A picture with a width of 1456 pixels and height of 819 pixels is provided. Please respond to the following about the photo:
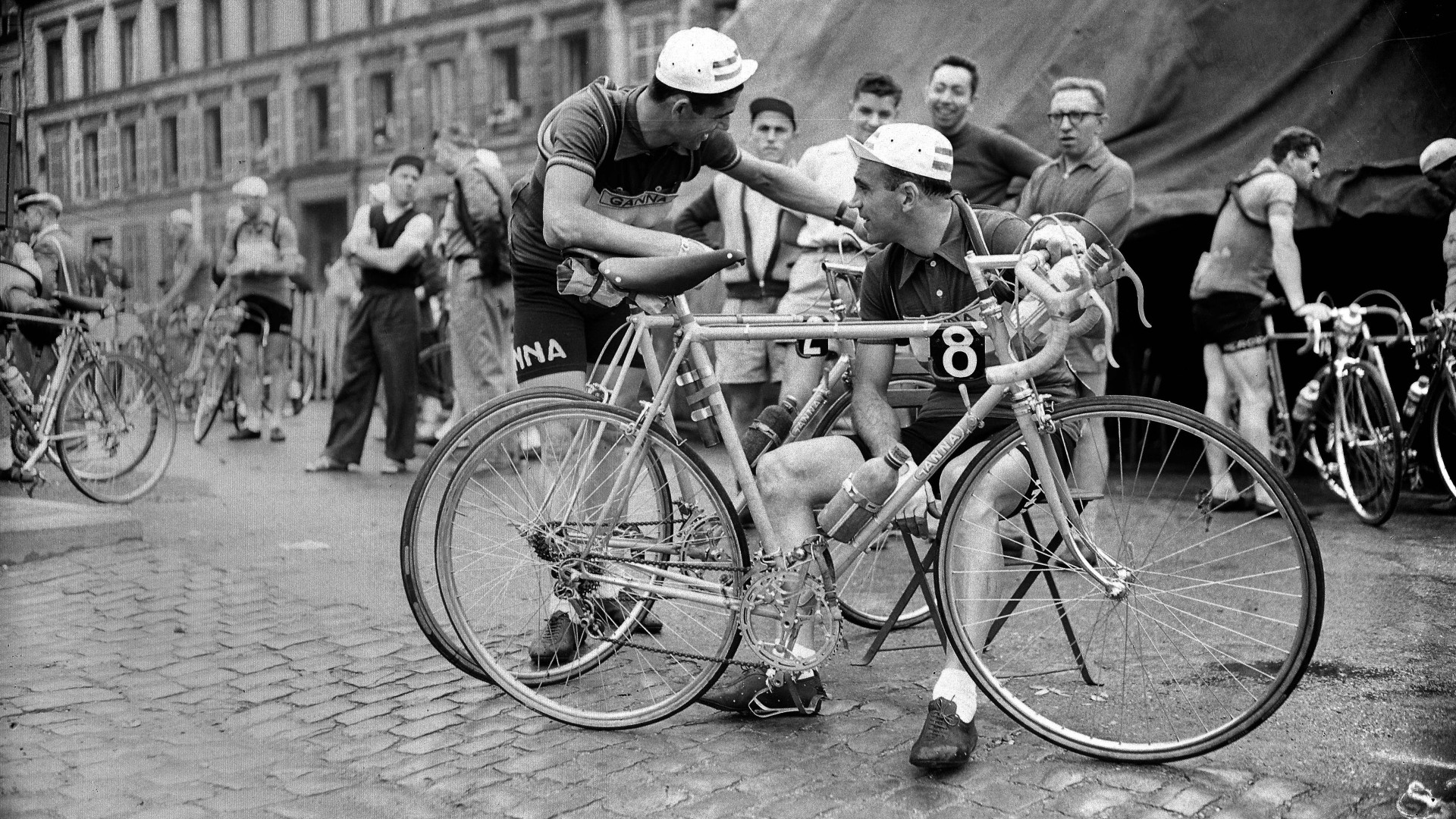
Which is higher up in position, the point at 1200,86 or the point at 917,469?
the point at 1200,86

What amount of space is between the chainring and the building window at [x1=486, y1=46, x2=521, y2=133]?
1879 cm

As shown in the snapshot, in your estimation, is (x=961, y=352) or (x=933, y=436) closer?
(x=961, y=352)

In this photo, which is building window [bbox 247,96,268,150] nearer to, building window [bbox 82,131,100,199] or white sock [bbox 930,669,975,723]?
building window [bbox 82,131,100,199]

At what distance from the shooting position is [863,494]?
4.06 meters

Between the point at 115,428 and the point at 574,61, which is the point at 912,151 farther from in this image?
the point at 574,61

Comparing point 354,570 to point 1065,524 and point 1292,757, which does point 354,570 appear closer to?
point 1065,524

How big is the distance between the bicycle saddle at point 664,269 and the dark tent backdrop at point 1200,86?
17.6 feet

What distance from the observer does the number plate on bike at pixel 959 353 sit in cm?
400

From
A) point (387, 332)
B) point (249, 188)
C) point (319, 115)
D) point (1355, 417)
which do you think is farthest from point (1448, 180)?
point (319, 115)

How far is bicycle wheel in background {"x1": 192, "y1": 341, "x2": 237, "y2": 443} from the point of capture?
41.6 ft

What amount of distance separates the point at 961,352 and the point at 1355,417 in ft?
16.4

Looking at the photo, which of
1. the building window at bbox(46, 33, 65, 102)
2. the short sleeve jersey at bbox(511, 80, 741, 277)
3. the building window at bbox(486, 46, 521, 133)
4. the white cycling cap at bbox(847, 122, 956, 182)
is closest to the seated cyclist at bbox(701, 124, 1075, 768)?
the white cycling cap at bbox(847, 122, 956, 182)

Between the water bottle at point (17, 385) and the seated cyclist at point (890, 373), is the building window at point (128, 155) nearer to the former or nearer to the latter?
the water bottle at point (17, 385)

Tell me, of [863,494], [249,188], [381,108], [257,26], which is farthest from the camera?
[381,108]
